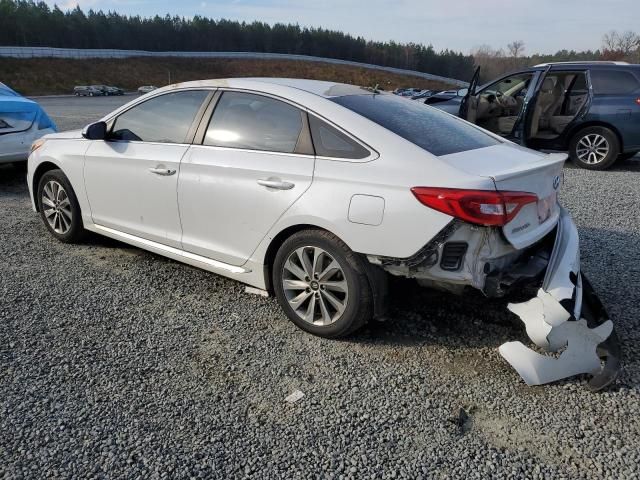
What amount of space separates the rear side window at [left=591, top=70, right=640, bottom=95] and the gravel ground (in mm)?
5999

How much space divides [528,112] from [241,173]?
7.29 meters

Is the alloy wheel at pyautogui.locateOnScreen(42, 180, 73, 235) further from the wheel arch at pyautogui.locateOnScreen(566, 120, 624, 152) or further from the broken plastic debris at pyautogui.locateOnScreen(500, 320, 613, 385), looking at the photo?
the wheel arch at pyautogui.locateOnScreen(566, 120, 624, 152)

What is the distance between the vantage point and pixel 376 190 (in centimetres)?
296

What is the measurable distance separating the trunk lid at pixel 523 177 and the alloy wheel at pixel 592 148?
650 cm

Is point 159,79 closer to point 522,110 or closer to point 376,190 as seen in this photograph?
point 522,110

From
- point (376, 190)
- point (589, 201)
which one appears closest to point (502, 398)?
point (376, 190)

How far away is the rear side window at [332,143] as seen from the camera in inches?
124

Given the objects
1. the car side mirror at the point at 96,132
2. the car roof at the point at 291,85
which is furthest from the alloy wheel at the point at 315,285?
the car side mirror at the point at 96,132

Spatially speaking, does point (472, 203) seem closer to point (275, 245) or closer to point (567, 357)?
point (567, 357)

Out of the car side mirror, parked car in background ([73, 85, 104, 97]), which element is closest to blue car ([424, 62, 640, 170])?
the car side mirror

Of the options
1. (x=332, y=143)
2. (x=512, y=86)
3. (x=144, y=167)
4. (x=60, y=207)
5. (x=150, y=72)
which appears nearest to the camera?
(x=332, y=143)

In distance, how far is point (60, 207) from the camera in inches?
195

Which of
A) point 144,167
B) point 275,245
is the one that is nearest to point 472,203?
point 275,245

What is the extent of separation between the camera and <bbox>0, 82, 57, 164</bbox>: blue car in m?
7.06
